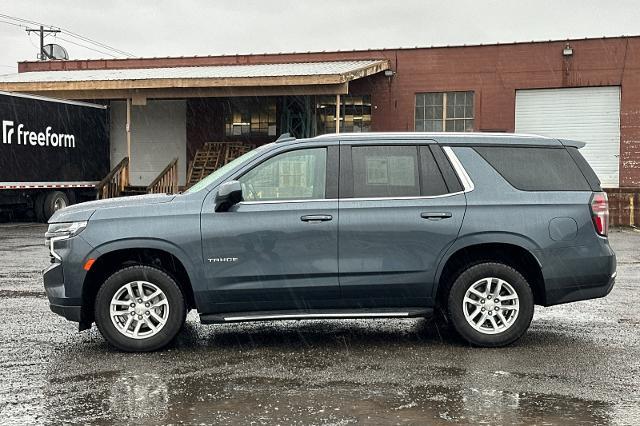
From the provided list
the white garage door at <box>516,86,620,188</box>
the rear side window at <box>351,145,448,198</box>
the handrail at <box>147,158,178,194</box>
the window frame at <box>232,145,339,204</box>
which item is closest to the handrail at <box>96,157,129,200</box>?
the handrail at <box>147,158,178,194</box>

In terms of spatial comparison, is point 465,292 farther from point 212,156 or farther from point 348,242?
point 212,156

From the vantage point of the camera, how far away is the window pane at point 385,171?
6.86m

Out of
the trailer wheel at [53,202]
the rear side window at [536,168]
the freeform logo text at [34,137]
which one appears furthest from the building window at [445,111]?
the rear side window at [536,168]

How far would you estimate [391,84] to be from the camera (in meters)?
26.2

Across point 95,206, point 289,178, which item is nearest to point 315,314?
point 289,178

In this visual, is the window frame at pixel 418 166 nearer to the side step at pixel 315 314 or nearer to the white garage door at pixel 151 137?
the side step at pixel 315 314

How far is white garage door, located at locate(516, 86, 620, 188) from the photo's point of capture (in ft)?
80.2

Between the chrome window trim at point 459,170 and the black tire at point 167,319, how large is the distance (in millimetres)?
2567

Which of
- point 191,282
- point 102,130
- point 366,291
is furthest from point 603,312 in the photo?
point 102,130

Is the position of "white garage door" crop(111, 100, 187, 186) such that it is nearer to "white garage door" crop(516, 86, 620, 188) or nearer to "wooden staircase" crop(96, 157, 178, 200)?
"wooden staircase" crop(96, 157, 178, 200)

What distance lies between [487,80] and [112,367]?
2097 cm

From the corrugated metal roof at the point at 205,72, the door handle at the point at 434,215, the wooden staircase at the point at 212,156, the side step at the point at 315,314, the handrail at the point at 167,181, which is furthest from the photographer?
the wooden staircase at the point at 212,156

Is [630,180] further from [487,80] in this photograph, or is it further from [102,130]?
[102,130]

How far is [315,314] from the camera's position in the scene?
672cm
